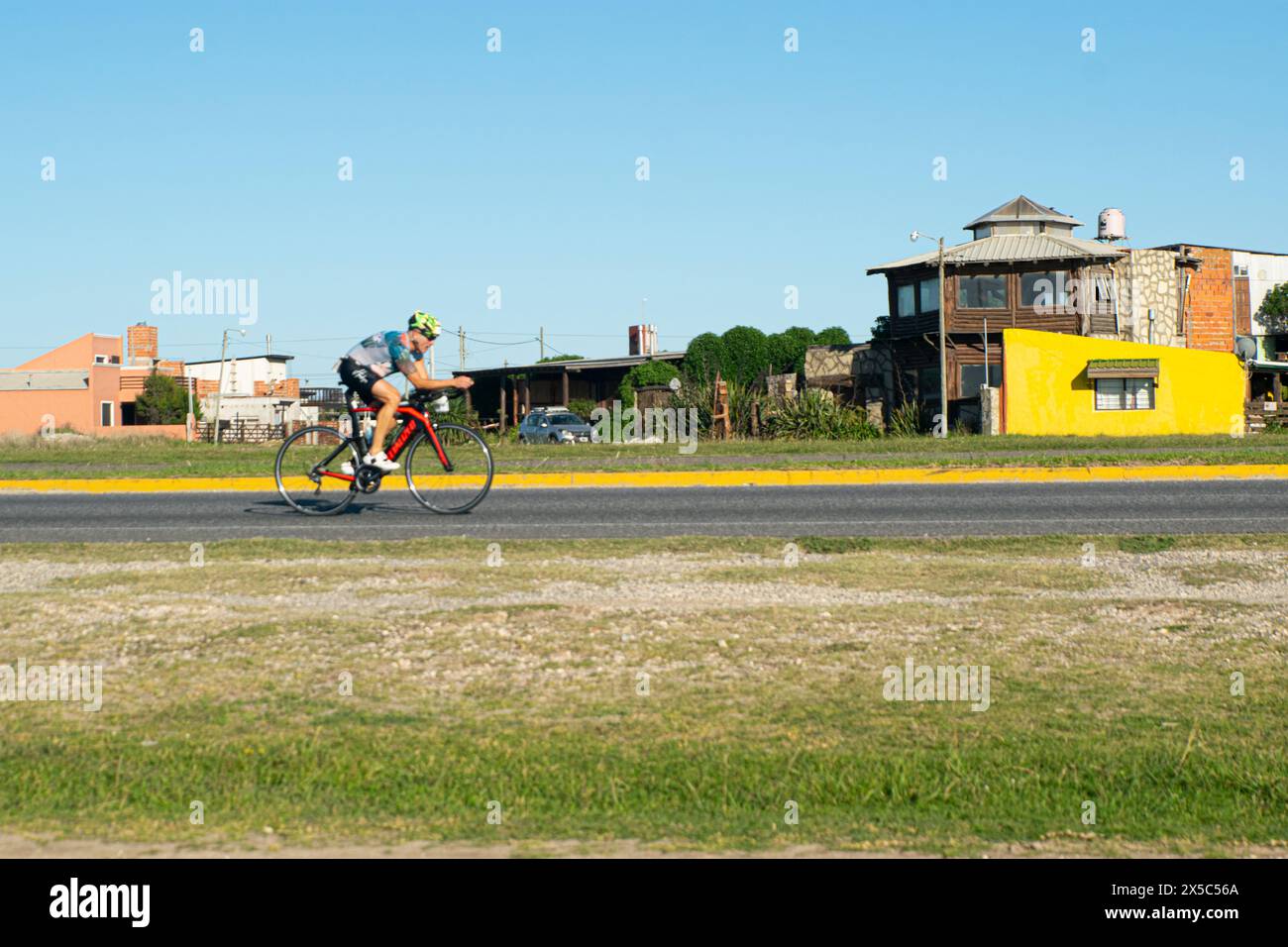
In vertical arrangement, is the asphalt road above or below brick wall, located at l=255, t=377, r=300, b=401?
below

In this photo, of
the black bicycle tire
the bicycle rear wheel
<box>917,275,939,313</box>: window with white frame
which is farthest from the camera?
<box>917,275,939,313</box>: window with white frame

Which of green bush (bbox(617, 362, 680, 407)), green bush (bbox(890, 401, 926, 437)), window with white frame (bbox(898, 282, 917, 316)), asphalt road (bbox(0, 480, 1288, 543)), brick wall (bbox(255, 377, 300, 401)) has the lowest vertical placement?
asphalt road (bbox(0, 480, 1288, 543))

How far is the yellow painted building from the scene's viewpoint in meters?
43.8

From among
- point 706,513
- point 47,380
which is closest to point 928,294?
point 706,513

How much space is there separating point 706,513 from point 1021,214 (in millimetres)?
45726

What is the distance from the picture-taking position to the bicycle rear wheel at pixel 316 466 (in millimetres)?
13555

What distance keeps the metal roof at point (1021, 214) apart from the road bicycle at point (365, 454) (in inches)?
1736

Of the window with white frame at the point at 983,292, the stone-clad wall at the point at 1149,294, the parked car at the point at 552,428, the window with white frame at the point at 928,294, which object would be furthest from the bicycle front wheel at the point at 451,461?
the stone-clad wall at the point at 1149,294

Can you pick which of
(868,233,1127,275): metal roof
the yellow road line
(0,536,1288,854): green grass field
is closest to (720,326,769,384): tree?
(868,233,1127,275): metal roof

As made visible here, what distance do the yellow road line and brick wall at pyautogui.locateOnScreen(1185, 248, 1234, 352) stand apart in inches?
1624

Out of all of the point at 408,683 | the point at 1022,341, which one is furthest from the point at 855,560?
the point at 1022,341

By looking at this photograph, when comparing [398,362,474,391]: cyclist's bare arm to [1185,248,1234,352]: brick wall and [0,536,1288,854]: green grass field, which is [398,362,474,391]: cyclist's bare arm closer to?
[0,536,1288,854]: green grass field

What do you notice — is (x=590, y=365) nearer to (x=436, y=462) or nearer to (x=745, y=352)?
(x=745, y=352)

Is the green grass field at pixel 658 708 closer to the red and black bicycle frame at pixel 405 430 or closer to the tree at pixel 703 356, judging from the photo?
the red and black bicycle frame at pixel 405 430
